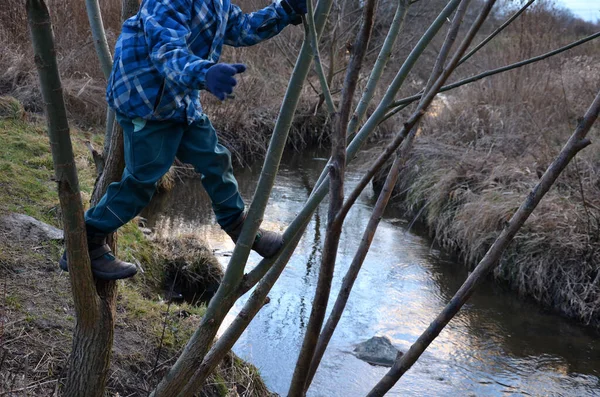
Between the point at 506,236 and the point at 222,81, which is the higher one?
the point at 222,81

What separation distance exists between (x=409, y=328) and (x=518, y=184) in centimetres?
266

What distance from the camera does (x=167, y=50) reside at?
1863mm

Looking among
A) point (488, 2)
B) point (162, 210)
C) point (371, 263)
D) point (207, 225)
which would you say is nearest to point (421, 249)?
point (371, 263)

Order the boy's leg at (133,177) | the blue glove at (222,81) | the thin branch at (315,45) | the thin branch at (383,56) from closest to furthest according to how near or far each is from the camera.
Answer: the thin branch at (315,45) → the thin branch at (383,56) → the blue glove at (222,81) → the boy's leg at (133,177)

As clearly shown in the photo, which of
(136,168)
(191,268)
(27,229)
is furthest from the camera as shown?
(191,268)

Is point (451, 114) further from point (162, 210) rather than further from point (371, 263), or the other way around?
point (162, 210)

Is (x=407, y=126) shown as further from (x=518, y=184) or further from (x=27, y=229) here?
(x=518, y=184)

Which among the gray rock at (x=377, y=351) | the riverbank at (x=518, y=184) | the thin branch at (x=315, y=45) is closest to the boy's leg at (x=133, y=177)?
the thin branch at (x=315, y=45)

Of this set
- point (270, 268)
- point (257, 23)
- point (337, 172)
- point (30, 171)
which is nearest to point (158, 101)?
point (257, 23)

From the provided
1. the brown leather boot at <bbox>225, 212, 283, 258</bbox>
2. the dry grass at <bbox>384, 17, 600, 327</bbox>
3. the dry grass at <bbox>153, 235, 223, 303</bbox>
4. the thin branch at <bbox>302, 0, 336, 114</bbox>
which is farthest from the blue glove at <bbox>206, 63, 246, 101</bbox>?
the dry grass at <bbox>384, 17, 600, 327</bbox>

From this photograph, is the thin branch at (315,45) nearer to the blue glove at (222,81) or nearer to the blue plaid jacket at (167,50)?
the blue glove at (222,81)

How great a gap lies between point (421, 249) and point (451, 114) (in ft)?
10.9

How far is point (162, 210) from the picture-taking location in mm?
7516

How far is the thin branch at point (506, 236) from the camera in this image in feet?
3.94
